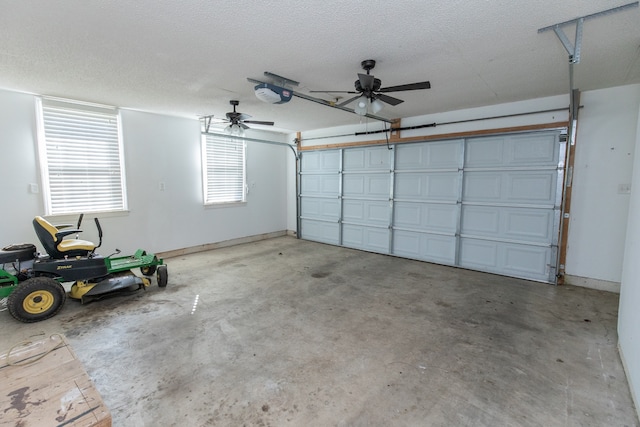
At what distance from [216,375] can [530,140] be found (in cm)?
493

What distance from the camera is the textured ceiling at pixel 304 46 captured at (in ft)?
6.68

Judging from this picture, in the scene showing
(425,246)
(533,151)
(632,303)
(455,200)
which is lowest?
(425,246)

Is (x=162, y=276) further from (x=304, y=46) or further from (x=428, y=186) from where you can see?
(x=428, y=186)

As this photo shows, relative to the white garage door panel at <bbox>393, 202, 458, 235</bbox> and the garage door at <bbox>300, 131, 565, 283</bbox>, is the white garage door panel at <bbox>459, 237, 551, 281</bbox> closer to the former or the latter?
the garage door at <bbox>300, 131, 565, 283</bbox>

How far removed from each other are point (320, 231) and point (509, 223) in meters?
3.85

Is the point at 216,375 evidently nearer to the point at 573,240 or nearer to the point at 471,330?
the point at 471,330

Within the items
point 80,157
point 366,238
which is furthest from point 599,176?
point 80,157

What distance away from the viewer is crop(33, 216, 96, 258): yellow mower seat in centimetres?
324

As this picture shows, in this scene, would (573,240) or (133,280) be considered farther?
(573,240)

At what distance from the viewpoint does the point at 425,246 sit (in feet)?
17.8

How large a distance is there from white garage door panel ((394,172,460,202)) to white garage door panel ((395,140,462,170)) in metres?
0.15

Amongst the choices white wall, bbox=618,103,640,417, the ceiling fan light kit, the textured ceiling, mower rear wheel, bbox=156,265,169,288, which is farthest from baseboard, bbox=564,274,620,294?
mower rear wheel, bbox=156,265,169,288

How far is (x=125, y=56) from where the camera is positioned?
2803 mm

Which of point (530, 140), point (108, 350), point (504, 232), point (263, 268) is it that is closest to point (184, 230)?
point (263, 268)
